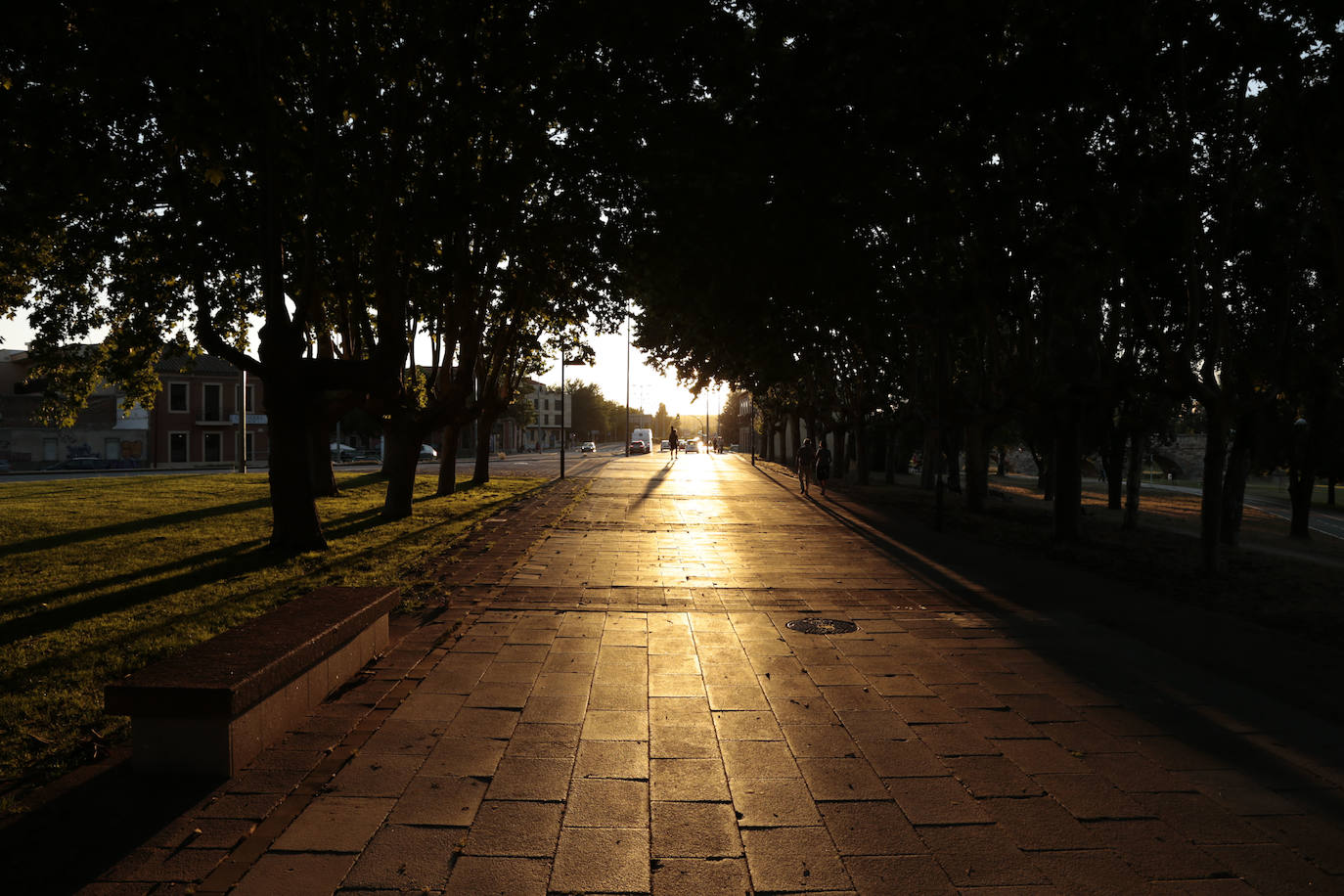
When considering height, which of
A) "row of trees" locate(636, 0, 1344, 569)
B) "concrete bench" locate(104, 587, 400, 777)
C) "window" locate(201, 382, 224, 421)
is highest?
"row of trees" locate(636, 0, 1344, 569)

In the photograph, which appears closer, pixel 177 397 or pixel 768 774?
pixel 768 774

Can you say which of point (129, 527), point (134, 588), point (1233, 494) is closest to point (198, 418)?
point (129, 527)

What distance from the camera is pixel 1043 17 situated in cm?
840

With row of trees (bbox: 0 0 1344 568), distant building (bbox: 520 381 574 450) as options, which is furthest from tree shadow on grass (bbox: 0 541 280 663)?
distant building (bbox: 520 381 574 450)

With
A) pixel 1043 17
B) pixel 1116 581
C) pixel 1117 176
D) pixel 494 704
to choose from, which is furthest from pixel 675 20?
pixel 1116 581

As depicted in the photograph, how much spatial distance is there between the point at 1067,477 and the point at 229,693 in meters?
13.1

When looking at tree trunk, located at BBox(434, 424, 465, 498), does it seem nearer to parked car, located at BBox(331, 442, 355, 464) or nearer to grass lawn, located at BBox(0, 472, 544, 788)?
grass lawn, located at BBox(0, 472, 544, 788)

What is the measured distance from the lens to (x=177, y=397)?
52.3 metres

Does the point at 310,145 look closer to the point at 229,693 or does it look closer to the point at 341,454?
the point at 229,693

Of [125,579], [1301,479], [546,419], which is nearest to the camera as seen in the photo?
[125,579]

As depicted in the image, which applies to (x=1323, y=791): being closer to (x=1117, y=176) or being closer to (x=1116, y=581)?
(x=1116, y=581)

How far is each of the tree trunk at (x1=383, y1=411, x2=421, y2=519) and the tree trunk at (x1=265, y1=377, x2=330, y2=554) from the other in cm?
447

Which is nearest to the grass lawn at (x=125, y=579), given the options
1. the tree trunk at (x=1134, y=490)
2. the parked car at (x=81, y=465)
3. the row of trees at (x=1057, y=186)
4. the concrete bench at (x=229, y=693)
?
the concrete bench at (x=229, y=693)

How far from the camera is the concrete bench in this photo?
11.9 ft
